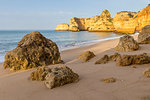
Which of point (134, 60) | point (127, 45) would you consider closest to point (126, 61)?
point (134, 60)

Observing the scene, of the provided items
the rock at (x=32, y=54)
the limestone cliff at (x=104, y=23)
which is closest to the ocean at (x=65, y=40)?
the rock at (x=32, y=54)

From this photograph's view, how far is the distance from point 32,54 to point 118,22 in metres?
54.4

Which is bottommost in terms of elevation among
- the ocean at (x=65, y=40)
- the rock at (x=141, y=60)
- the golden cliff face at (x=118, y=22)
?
the ocean at (x=65, y=40)

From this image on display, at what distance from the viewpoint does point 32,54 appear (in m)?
5.65

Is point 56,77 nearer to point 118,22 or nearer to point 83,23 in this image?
point 118,22

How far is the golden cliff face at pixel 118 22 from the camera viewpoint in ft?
122

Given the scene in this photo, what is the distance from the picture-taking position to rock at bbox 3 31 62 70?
5.39 metres

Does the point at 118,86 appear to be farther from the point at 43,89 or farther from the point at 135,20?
the point at 135,20

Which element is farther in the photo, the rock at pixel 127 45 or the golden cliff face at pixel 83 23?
the golden cliff face at pixel 83 23

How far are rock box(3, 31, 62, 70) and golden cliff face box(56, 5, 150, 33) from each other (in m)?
35.4

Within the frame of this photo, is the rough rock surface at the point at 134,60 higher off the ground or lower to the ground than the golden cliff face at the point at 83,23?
lower

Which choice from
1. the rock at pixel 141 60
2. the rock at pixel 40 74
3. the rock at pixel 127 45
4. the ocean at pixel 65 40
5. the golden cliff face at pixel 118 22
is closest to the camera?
the rock at pixel 40 74

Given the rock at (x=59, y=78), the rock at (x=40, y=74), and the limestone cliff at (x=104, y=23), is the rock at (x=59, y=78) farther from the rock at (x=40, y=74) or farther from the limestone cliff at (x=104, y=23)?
the limestone cliff at (x=104, y=23)

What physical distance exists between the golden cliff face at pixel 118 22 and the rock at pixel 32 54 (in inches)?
1392
